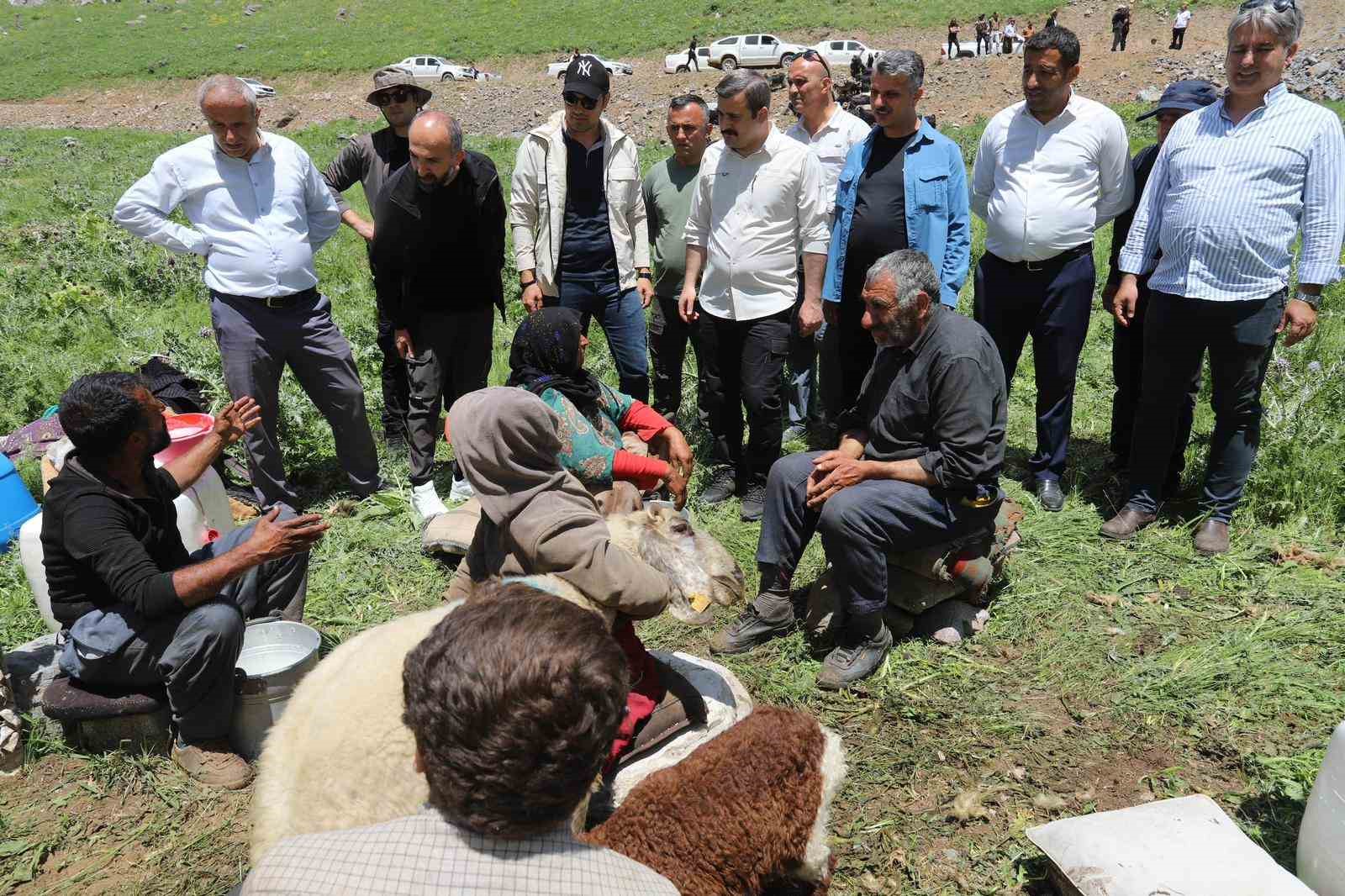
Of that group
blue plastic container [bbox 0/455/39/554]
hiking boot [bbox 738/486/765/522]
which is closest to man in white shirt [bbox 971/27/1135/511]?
hiking boot [bbox 738/486/765/522]

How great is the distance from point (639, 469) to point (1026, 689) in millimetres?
1808

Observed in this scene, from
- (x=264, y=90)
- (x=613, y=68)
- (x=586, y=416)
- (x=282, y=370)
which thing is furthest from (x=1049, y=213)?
(x=264, y=90)

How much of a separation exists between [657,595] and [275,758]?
40.7 inches

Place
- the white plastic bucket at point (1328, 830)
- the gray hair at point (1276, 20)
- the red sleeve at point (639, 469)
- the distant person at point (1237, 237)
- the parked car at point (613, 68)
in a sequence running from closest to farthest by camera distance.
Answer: the white plastic bucket at point (1328, 830) < the red sleeve at point (639, 469) < the gray hair at point (1276, 20) < the distant person at point (1237, 237) < the parked car at point (613, 68)

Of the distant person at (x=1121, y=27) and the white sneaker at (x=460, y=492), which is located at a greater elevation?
the distant person at (x=1121, y=27)

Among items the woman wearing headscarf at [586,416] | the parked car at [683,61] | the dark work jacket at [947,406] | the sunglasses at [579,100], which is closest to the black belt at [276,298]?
the woman wearing headscarf at [586,416]

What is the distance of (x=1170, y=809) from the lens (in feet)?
9.18

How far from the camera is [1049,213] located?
15.9 feet

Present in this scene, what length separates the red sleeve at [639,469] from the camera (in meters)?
3.85

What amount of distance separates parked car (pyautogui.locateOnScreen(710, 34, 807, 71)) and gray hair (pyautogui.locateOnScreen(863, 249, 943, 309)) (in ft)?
112

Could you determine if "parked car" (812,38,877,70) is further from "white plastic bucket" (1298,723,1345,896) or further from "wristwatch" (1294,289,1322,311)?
"white plastic bucket" (1298,723,1345,896)

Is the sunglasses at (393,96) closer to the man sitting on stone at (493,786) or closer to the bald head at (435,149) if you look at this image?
the bald head at (435,149)

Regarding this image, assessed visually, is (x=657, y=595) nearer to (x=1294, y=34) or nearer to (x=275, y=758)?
(x=275, y=758)

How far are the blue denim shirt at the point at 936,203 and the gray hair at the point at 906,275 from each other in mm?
1089
